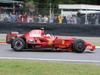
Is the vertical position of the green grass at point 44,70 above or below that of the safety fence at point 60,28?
below

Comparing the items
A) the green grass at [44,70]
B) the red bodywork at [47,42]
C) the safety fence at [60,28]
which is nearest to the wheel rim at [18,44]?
the red bodywork at [47,42]

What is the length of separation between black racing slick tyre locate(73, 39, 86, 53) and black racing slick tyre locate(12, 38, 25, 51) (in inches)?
76.5

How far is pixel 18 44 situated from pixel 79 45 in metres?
2.28

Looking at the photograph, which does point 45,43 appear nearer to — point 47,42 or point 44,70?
point 47,42

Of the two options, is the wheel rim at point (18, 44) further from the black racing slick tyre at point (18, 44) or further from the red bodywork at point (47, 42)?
the red bodywork at point (47, 42)

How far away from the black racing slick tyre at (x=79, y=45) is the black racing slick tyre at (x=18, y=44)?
6.37ft

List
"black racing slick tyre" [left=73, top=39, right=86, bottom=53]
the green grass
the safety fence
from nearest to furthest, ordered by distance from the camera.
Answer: the green grass
"black racing slick tyre" [left=73, top=39, right=86, bottom=53]
the safety fence

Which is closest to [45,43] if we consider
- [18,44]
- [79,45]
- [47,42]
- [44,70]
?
[47,42]

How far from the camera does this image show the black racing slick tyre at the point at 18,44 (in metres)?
12.3

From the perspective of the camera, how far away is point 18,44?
12375 millimetres

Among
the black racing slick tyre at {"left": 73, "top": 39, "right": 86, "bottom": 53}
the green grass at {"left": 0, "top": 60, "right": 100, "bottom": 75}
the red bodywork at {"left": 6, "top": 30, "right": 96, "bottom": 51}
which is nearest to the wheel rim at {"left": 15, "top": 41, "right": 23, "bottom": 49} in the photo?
the red bodywork at {"left": 6, "top": 30, "right": 96, "bottom": 51}

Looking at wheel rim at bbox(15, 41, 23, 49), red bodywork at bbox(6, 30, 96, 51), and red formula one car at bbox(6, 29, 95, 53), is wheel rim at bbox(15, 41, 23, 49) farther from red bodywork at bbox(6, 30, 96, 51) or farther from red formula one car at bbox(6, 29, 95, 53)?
red bodywork at bbox(6, 30, 96, 51)

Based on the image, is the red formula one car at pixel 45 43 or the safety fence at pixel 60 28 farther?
the safety fence at pixel 60 28

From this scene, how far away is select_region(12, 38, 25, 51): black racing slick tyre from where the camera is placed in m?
12.3
